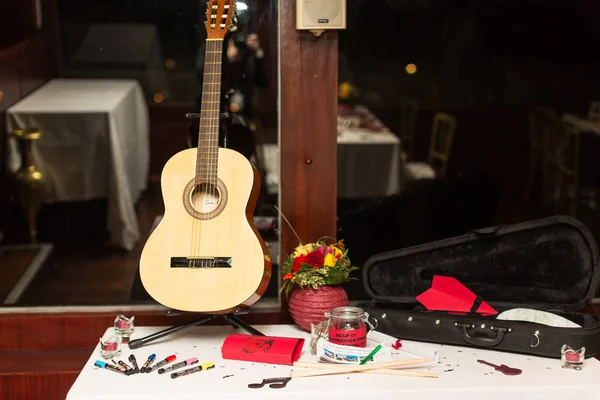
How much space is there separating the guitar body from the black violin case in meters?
0.47

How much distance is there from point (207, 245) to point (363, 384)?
66cm

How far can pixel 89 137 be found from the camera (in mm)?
2816

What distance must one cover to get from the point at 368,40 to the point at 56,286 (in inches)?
57.4

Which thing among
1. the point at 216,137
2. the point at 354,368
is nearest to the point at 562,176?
the point at 354,368

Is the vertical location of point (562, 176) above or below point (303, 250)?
above

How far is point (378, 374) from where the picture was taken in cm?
227

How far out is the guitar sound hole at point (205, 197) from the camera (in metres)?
2.49

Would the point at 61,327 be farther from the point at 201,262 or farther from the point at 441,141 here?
the point at 441,141

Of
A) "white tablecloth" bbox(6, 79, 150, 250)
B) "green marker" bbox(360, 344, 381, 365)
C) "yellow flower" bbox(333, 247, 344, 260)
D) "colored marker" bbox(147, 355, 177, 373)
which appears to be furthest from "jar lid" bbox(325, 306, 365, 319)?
"white tablecloth" bbox(6, 79, 150, 250)

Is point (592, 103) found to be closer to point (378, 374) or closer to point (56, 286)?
point (378, 374)

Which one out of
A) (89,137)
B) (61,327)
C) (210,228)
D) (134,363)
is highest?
(89,137)

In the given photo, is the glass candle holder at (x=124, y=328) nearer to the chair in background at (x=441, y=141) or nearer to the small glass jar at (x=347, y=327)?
the small glass jar at (x=347, y=327)

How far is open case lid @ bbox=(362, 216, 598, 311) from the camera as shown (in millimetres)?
2607

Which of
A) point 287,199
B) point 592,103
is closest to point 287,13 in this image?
point 287,199
